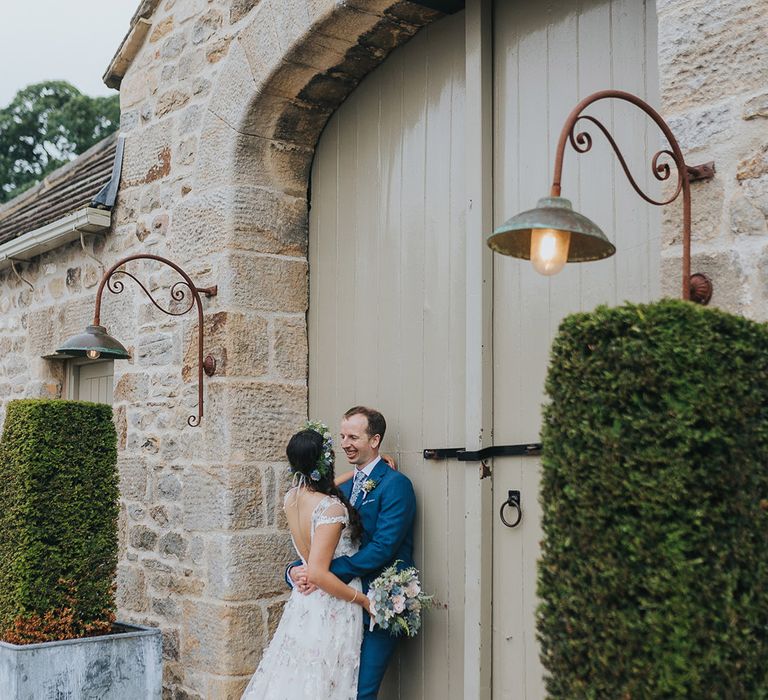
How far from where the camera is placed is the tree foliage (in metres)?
25.4

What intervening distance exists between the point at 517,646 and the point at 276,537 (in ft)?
5.18

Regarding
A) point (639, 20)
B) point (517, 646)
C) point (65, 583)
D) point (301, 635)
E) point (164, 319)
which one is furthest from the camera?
point (164, 319)

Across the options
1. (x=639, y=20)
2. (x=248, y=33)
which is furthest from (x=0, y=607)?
(x=639, y=20)

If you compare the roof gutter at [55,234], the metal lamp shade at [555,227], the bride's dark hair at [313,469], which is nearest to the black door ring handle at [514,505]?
the bride's dark hair at [313,469]

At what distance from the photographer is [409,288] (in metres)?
4.68

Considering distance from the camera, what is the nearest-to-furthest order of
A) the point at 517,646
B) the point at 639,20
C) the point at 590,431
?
the point at 590,431 → the point at 639,20 → the point at 517,646

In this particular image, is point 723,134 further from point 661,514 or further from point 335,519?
point 335,519

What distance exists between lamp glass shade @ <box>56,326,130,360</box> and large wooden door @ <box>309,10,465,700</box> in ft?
3.46

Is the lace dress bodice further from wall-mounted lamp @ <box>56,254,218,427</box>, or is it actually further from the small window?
the small window

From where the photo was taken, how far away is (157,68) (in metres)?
5.85

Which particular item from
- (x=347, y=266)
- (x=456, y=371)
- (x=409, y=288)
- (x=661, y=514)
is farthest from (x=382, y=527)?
(x=661, y=514)

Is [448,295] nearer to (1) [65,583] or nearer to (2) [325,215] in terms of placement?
(2) [325,215]

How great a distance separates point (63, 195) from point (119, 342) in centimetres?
249

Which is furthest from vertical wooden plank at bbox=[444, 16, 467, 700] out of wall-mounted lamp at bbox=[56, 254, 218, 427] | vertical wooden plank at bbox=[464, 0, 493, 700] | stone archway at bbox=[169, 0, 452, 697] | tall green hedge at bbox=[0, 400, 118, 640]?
tall green hedge at bbox=[0, 400, 118, 640]
